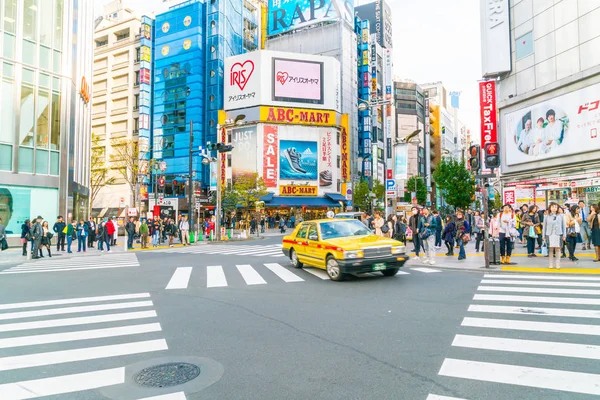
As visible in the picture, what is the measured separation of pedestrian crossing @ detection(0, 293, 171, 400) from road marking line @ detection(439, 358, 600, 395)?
11.3 feet

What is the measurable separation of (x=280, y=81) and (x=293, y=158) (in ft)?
35.0

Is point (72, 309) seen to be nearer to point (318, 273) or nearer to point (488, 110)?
point (318, 273)

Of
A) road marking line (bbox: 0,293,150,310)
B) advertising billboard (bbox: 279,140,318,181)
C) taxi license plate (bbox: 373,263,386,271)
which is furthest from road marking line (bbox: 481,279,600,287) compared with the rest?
advertising billboard (bbox: 279,140,318,181)

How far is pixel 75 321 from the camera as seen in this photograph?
661 cm

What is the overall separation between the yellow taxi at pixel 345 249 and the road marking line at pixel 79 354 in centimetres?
526

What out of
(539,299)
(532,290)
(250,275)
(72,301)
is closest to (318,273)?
(250,275)

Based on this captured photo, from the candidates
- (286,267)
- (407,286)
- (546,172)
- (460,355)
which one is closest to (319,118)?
(546,172)

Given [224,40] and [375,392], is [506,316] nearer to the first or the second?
[375,392]

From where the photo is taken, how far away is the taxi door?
1086 centimetres

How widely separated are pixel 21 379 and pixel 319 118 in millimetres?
53613

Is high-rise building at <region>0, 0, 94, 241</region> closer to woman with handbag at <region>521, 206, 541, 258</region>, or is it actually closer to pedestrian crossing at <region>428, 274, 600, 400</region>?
woman with handbag at <region>521, 206, 541, 258</region>

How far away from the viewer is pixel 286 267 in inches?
516

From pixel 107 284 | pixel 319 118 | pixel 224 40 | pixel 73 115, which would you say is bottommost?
pixel 107 284

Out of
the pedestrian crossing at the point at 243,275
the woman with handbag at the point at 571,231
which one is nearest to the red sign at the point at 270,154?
the pedestrian crossing at the point at 243,275
